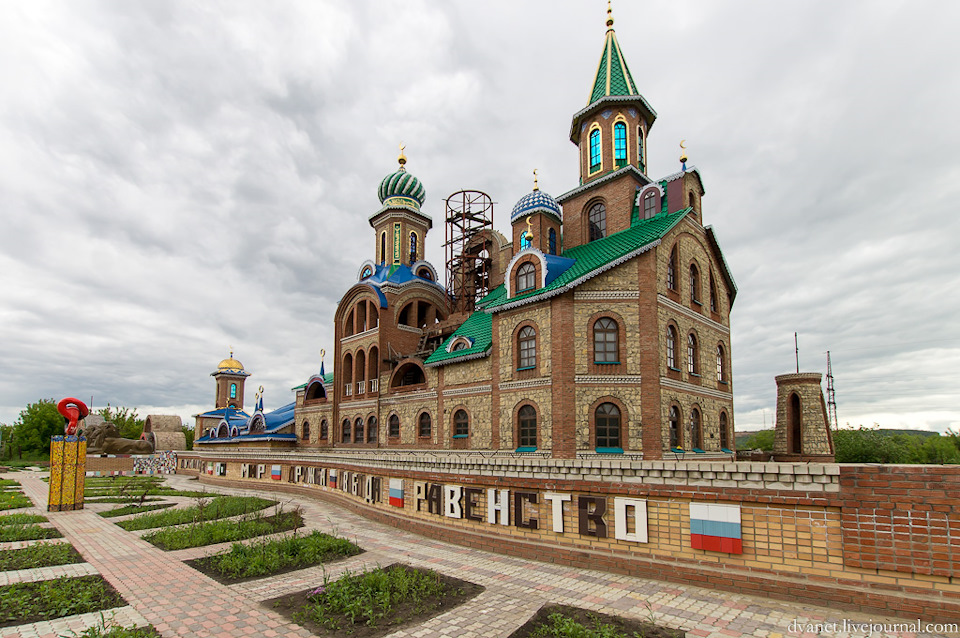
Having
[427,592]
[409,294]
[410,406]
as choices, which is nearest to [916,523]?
[427,592]

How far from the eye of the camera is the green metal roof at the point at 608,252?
17.1 meters

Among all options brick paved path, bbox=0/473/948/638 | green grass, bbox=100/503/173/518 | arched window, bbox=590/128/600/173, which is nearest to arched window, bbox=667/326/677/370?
arched window, bbox=590/128/600/173

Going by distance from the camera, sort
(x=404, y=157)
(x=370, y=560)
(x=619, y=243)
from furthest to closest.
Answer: (x=404, y=157), (x=619, y=243), (x=370, y=560)

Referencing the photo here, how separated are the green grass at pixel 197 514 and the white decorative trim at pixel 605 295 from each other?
11811mm

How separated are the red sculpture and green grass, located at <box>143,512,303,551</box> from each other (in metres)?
6.49

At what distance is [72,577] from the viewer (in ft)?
26.5

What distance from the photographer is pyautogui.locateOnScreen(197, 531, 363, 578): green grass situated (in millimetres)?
8461

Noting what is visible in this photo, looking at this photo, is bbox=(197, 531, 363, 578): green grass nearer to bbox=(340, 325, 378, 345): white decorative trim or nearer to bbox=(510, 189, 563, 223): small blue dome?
bbox=(510, 189, 563, 223): small blue dome

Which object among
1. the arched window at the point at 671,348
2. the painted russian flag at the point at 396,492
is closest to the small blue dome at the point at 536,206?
the arched window at the point at 671,348

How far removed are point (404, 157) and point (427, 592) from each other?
30491mm

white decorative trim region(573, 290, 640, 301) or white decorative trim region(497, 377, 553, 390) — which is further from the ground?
white decorative trim region(573, 290, 640, 301)

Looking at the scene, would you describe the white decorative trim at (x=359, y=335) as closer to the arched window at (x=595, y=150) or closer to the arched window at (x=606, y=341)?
the arched window at (x=595, y=150)

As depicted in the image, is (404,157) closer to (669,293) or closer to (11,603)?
(669,293)

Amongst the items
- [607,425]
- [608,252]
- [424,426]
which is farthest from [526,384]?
[424,426]
